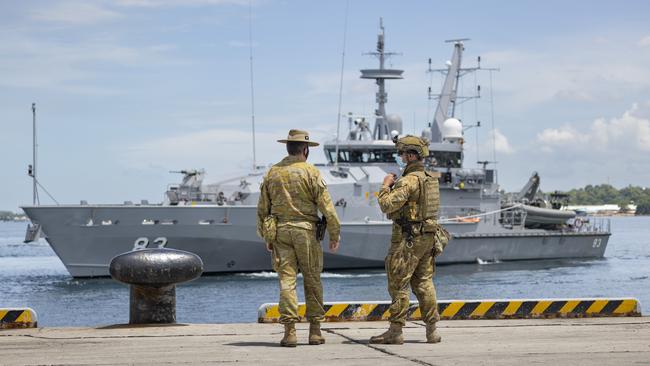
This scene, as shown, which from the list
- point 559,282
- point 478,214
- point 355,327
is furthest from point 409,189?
point 478,214

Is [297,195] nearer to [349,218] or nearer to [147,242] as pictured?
[147,242]

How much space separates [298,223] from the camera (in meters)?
7.51

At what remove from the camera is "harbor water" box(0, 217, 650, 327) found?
2008cm

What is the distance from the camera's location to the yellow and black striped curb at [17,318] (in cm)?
846

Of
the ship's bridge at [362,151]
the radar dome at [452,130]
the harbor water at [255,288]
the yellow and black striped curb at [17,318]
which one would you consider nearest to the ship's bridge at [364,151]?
the ship's bridge at [362,151]

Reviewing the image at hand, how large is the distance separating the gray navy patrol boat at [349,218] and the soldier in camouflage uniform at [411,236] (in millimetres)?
17801

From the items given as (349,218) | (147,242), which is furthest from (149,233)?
(349,218)

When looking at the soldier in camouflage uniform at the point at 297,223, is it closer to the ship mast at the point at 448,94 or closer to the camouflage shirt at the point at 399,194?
the camouflage shirt at the point at 399,194

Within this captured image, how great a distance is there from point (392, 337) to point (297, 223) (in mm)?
1000

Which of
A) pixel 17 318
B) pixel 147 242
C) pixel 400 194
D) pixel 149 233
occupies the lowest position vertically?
pixel 147 242

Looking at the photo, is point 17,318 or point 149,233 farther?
point 149,233

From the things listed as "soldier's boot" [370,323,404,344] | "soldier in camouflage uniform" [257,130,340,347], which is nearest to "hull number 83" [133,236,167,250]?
"soldier in camouflage uniform" [257,130,340,347]

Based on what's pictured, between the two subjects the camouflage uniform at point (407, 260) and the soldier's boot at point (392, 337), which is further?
the camouflage uniform at point (407, 260)

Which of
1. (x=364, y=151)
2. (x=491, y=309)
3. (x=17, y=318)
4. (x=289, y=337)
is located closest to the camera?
A: (x=289, y=337)
